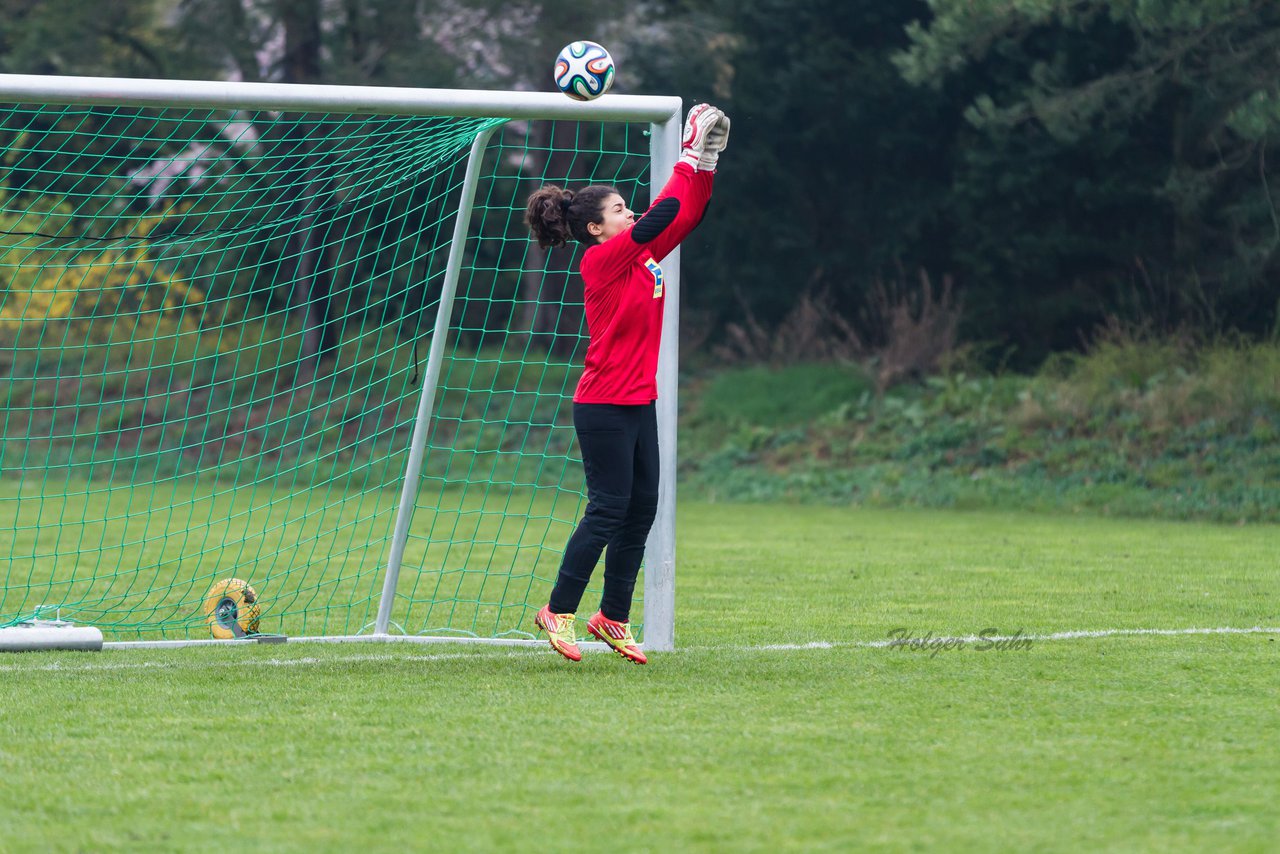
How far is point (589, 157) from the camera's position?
76.2 feet

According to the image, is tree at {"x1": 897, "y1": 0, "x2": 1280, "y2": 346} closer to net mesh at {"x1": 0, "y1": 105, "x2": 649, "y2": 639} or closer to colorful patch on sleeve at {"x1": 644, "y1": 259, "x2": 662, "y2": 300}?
net mesh at {"x1": 0, "y1": 105, "x2": 649, "y2": 639}

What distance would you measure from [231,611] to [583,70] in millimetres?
2748

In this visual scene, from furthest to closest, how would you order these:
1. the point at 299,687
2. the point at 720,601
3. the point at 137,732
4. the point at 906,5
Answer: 1. the point at 906,5
2. the point at 720,601
3. the point at 299,687
4. the point at 137,732

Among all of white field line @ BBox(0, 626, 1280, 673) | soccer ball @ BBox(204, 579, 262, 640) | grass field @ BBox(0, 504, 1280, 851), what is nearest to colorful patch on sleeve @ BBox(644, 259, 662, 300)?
grass field @ BBox(0, 504, 1280, 851)

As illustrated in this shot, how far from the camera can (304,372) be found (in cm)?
1959

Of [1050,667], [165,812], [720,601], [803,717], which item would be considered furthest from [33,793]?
[720,601]

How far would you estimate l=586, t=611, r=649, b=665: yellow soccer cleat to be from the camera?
219 inches

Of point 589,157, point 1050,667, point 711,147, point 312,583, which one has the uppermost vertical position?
point 589,157

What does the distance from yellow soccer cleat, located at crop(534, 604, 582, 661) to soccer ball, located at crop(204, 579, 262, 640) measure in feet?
5.42

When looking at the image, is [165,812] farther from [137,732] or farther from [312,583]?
[312,583]

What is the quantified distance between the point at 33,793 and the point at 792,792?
1848 millimetres
